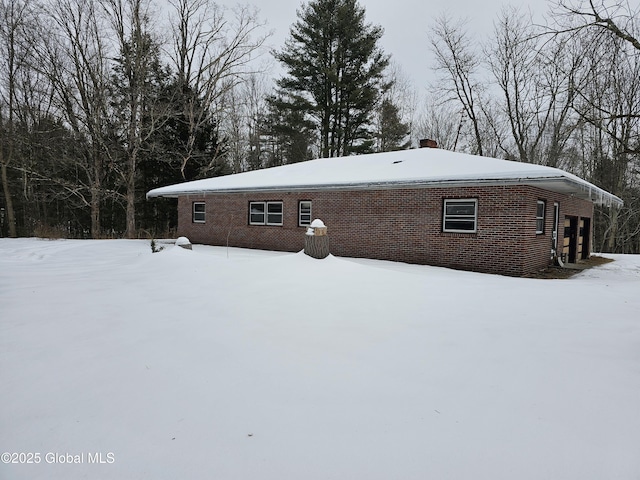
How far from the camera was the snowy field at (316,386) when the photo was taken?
229cm

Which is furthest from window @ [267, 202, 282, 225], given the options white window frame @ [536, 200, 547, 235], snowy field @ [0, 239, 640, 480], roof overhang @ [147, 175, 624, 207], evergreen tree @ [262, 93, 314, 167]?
evergreen tree @ [262, 93, 314, 167]

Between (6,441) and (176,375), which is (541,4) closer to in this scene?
(176,375)

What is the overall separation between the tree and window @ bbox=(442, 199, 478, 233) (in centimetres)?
1536

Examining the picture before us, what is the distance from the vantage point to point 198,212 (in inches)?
734

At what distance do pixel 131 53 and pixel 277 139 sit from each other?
11.8 m

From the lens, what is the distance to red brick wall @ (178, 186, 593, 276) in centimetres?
1031

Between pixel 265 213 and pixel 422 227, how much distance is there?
23.5ft

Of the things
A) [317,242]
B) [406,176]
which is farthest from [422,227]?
[317,242]

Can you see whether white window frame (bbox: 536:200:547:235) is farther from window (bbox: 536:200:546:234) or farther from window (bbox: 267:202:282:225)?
window (bbox: 267:202:282:225)

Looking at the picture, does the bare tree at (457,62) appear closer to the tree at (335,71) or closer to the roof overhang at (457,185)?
the tree at (335,71)

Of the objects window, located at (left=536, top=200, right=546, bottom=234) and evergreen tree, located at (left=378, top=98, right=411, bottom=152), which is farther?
evergreen tree, located at (left=378, top=98, right=411, bottom=152)

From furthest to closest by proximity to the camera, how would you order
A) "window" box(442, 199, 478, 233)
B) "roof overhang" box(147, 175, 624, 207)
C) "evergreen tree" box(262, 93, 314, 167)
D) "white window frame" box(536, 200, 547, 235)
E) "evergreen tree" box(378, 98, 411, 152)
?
"evergreen tree" box(378, 98, 411, 152), "evergreen tree" box(262, 93, 314, 167), "white window frame" box(536, 200, 547, 235), "window" box(442, 199, 478, 233), "roof overhang" box(147, 175, 624, 207)

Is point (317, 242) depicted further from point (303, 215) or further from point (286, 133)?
point (286, 133)

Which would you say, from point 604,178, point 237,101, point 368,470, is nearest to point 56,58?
point 237,101
